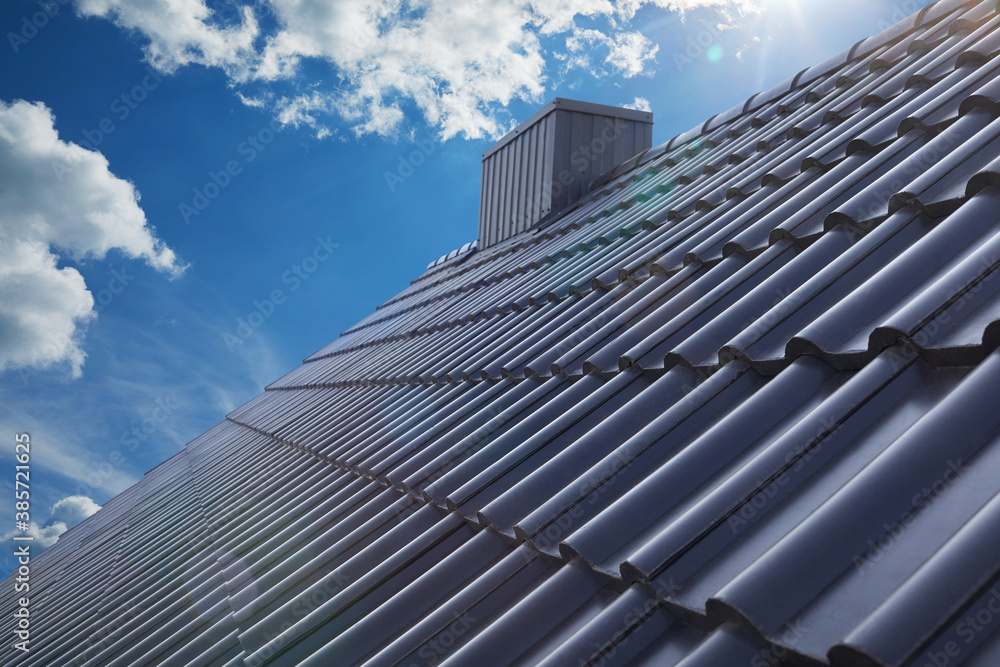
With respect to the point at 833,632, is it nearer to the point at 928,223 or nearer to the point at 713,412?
the point at 713,412

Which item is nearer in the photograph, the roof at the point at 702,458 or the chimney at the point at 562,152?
the roof at the point at 702,458

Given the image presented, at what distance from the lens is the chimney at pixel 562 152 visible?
27.8ft

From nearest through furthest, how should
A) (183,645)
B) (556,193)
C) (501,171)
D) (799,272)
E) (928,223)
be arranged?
(928,223) → (799,272) → (183,645) → (556,193) → (501,171)

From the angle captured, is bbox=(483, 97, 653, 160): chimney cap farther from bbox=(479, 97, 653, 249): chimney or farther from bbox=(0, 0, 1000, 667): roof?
bbox=(0, 0, 1000, 667): roof

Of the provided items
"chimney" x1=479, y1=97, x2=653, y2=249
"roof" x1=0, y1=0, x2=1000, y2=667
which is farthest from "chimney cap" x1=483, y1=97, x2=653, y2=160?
"roof" x1=0, y1=0, x2=1000, y2=667

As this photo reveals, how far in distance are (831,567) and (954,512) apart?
209mm

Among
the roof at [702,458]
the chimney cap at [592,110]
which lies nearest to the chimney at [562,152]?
the chimney cap at [592,110]

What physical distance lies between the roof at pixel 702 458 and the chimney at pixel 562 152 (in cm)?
347

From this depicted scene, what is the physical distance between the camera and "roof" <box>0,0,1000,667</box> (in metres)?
1.23

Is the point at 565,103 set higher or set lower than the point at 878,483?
higher

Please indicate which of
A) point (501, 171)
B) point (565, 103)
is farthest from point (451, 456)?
point (501, 171)

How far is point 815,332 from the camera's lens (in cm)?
186

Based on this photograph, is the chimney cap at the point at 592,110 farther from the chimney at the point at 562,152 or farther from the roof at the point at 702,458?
the roof at the point at 702,458

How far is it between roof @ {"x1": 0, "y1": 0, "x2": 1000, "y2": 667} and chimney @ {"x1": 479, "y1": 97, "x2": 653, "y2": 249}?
11.4 feet
